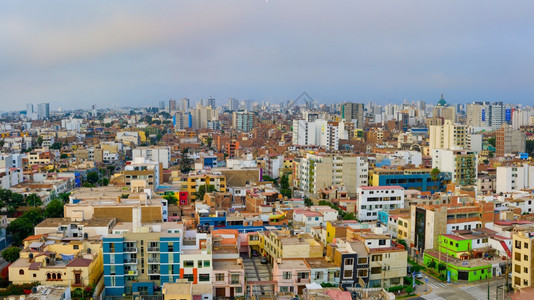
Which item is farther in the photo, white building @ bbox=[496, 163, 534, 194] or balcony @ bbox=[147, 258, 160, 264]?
white building @ bbox=[496, 163, 534, 194]

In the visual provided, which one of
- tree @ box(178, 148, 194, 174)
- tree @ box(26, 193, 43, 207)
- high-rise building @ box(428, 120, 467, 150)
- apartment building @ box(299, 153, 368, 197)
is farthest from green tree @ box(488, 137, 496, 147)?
tree @ box(26, 193, 43, 207)

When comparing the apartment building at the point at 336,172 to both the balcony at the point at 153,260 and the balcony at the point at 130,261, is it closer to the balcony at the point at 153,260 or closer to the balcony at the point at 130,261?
the balcony at the point at 153,260

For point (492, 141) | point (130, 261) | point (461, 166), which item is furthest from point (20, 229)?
point (492, 141)

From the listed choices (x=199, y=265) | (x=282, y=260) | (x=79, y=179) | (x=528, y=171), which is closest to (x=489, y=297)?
(x=282, y=260)

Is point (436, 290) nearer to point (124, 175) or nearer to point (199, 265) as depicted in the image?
point (199, 265)

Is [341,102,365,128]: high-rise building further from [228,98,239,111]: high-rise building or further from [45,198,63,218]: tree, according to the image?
[228,98,239,111]: high-rise building
